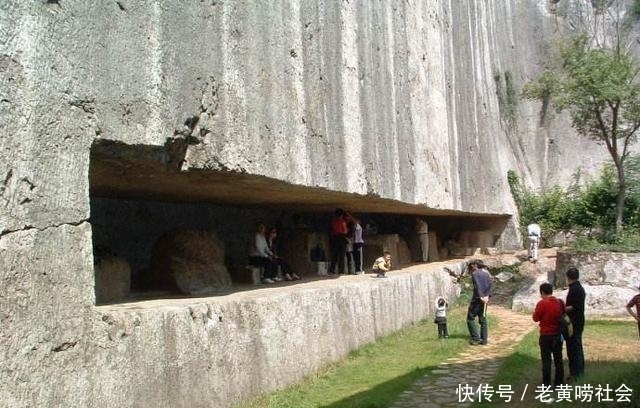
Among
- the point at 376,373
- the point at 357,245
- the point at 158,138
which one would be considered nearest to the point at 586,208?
the point at 357,245

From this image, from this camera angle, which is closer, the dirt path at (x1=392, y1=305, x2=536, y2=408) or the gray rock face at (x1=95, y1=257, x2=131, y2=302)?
the gray rock face at (x1=95, y1=257, x2=131, y2=302)

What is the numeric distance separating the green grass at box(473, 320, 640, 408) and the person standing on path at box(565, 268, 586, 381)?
6.3 inches

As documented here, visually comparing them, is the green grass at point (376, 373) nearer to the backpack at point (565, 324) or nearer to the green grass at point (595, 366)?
the green grass at point (595, 366)

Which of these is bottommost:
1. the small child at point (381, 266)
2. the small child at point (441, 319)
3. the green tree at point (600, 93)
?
the small child at point (441, 319)

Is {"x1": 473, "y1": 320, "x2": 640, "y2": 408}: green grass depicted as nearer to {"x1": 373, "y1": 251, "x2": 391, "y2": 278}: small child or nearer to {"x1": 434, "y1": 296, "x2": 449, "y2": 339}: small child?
{"x1": 434, "y1": 296, "x2": 449, "y2": 339}: small child

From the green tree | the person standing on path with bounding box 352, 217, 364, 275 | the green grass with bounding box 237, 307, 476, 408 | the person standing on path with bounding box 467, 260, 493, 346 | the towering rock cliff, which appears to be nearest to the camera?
the towering rock cliff

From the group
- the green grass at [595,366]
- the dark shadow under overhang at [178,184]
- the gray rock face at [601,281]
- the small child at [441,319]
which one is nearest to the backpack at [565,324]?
the green grass at [595,366]

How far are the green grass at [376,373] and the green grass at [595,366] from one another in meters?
0.90

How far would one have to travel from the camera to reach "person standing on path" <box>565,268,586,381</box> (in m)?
6.89

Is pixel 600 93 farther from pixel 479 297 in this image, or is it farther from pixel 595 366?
pixel 595 366

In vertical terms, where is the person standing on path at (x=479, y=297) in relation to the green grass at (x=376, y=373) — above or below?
above

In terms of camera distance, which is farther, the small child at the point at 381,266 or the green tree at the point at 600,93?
the green tree at the point at 600,93

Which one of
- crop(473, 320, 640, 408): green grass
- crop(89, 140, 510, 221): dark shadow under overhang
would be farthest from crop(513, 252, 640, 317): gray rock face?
crop(89, 140, 510, 221): dark shadow under overhang

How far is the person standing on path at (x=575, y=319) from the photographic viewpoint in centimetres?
689
